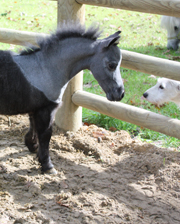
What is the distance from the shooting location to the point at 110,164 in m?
3.11

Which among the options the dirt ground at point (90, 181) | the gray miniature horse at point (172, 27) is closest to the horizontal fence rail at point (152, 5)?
the dirt ground at point (90, 181)

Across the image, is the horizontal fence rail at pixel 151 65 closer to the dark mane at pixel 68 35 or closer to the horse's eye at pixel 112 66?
the dark mane at pixel 68 35

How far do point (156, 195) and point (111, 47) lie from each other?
144cm

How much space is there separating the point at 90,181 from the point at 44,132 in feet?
2.24

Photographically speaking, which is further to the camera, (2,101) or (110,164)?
(110,164)

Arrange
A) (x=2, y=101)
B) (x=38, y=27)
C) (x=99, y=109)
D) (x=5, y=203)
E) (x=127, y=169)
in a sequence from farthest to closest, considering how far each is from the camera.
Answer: (x=38, y=27) < (x=99, y=109) < (x=127, y=169) < (x=2, y=101) < (x=5, y=203)

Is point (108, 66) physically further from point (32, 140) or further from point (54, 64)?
point (32, 140)

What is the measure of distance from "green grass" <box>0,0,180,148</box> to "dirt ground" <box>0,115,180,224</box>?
525 millimetres

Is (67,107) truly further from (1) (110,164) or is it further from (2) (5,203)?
(2) (5,203)

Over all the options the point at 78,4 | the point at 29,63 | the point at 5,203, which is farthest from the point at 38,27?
the point at 5,203

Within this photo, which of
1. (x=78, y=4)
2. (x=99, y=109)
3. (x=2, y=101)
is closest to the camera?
(x=2, y=101)

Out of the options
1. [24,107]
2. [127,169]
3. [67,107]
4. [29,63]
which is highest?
[29,63]

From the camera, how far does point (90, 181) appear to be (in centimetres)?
279

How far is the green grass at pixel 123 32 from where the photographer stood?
13.9 ft
